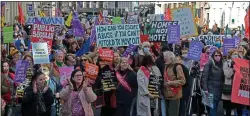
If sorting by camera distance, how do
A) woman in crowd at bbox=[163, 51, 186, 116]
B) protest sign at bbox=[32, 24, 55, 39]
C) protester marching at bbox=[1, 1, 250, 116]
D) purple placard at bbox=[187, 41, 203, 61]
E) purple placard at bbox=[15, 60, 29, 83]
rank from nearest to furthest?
1. protester marching at bbox=[1, 1, 250, 116]
2. purple placard at bbox=[15, 60, 29, 83]
3. woman in crowd at bbox=[163, 51, 186, 116]
4. purple placard at bbox=[187, 41, 203, 61]
5. protest sign at bbox=[32, 24, 55, 39]

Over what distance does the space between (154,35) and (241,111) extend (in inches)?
138

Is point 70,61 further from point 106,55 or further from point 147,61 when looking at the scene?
point 147,61

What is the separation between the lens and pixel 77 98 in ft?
27.0

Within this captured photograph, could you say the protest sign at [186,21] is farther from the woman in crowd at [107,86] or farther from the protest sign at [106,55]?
the woman in crowd at [107,86]

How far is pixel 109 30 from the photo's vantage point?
499 inches

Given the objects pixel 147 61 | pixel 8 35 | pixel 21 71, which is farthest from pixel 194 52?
pixel 8 35

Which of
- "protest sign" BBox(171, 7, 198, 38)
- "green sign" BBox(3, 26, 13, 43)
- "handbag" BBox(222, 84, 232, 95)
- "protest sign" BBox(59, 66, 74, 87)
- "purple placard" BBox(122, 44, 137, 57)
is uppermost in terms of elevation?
"protest sign" BBox(171, 7, 198, 38)

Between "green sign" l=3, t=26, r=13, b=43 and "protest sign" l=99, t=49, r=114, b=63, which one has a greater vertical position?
"green sign" l=3, t=26, r=13, b=43

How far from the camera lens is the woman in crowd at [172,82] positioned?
1071cm

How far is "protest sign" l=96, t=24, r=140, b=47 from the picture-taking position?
41.1 ft

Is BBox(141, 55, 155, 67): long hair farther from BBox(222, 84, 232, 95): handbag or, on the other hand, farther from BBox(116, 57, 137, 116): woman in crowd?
BBox(222, 84, 232, 95): handbag

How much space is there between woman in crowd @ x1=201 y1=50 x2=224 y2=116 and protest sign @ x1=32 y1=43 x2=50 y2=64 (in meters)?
2.80

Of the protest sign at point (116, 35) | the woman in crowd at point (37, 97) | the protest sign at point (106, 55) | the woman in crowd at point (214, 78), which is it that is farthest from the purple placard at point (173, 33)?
the woman in crowd at point (37, 97)

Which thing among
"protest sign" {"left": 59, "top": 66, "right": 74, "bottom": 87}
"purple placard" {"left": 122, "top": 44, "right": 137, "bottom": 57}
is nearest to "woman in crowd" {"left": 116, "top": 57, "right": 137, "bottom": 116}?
"protest sign" {"left": 59, "top": 66, "right": 74, "bottom": 87}
